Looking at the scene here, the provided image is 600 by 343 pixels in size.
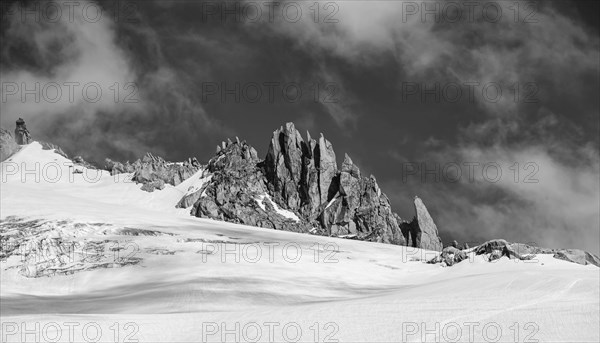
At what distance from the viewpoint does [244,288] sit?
4947cm

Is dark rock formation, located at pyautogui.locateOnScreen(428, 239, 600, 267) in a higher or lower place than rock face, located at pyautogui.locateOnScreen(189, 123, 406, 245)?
lower

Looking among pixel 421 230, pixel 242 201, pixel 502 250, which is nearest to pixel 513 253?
pixel 502 250

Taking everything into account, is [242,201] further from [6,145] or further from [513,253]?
[513,253]

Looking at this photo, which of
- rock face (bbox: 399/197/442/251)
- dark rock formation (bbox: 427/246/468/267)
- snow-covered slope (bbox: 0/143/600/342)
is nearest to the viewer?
snow-covered slope (bbox: 0/143/600/342)

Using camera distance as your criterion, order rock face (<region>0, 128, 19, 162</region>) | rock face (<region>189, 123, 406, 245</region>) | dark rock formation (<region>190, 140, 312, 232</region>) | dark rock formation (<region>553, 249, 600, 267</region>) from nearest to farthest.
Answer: dark rock formation (<region>553, 249, 600, 267</region>) → dark rock formation (<region>190, 140, 312, 232</region>) → rock face (<region>189, 123, 406, 245</region>) → rock face (<region>0, 128, 19, 162</region>)

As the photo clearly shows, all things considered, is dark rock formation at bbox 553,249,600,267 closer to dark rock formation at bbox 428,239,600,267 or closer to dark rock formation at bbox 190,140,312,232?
dark rock formation at bbox 428,239,600,267

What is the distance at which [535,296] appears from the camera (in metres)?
30.1

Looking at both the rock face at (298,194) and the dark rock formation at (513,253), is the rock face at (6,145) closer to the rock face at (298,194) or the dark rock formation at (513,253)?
the rock face at (298,194)

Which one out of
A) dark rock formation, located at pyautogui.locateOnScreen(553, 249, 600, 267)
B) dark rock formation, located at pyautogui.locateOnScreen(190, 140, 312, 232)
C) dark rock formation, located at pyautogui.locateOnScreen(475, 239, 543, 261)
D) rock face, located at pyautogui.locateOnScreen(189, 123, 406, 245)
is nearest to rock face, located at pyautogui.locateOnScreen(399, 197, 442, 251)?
rock face, located at pyautogui.locateOnScreen(189, 123, 406, 245)

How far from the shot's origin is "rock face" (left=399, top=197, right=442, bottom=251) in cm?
16962

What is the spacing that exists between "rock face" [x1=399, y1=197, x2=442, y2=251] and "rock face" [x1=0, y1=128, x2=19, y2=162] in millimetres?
129313

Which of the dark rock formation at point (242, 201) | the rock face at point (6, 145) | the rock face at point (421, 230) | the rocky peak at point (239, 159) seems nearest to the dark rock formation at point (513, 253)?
the dark rock formation at point (242, 201)

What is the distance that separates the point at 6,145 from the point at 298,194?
9824cm

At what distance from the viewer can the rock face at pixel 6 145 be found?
18875 cm
